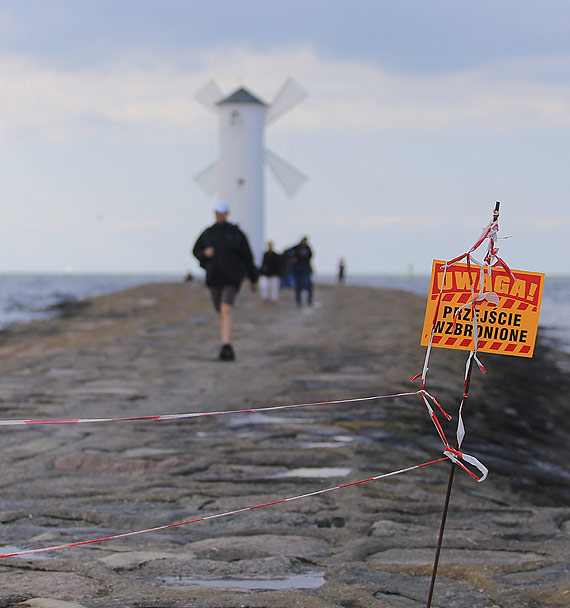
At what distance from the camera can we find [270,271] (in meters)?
20.9

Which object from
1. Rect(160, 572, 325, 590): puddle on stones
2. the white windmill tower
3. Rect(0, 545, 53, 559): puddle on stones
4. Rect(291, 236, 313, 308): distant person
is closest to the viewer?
Rect(160, 572, 325, 590): puddle on stones

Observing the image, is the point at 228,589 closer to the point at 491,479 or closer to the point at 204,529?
the point at 204,529

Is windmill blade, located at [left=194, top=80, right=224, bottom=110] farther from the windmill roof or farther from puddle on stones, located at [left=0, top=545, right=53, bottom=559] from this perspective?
puddle on stones, located at [left=0, top=545, right=53, bottom=559]

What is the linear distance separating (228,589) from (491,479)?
286cm

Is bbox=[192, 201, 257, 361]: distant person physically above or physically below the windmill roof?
below

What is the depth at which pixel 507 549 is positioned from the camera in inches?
148

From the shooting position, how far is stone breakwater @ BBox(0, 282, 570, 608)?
3203 mm

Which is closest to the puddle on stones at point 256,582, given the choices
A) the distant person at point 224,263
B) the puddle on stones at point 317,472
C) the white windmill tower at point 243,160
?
the puddle on stones at point 317,472

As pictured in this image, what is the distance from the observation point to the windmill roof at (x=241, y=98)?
3428 cm

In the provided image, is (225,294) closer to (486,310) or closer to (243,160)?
(486,310)

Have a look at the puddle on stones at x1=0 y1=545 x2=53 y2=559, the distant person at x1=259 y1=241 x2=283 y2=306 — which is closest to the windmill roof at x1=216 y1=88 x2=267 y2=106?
the distant person at x1=259 y1=241 x2=283 y2=306

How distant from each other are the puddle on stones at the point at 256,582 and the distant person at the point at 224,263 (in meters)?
6.39

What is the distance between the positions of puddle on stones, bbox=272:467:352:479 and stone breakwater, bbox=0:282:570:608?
0.9 inches

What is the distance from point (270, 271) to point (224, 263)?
1123cm
